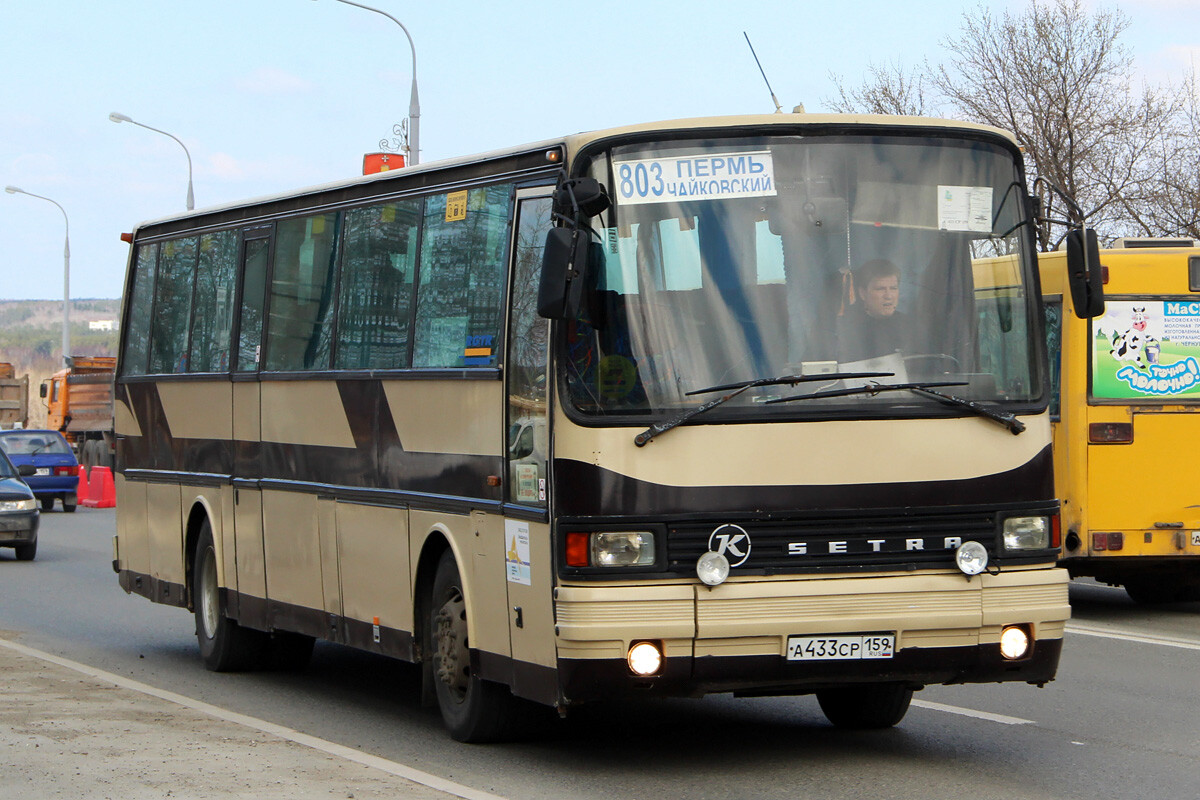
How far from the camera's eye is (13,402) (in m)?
57.8

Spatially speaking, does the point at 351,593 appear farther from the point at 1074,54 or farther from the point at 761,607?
the point at 1074,54

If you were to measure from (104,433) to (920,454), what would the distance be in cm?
4495

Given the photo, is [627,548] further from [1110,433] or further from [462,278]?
[1110,433]

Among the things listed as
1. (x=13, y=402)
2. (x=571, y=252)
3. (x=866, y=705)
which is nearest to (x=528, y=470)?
(x=571, y=252)

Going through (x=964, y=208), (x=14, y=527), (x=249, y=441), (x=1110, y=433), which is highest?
(x=964, y=208)

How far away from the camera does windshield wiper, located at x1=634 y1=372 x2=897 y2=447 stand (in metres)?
7.89

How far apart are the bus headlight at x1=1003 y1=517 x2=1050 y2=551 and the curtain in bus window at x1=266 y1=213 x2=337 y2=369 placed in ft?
15.1

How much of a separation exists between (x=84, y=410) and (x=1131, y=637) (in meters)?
41.0

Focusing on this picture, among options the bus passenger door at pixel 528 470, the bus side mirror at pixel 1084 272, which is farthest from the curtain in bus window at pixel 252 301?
the bus side mirror at pixel 1084 272

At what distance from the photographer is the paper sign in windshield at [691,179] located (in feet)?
26.6

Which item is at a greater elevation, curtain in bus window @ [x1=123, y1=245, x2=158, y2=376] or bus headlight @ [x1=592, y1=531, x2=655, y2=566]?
curtain in bus window @ [x1=123, y1=245, x2=158, y2=376]

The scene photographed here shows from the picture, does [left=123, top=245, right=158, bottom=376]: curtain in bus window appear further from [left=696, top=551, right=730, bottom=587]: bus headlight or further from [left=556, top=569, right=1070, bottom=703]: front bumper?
[left=696, top=551, right=730, bottom=587]: bus headlight

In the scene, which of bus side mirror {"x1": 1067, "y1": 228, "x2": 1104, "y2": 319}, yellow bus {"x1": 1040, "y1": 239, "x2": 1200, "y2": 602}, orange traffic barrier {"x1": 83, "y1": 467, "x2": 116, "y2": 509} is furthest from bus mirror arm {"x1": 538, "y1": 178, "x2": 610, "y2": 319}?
orange traffic barrier {"x1": 83, "y1": 467, "x2": 116, "y2": 509}

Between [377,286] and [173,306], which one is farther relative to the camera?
[173,306]
